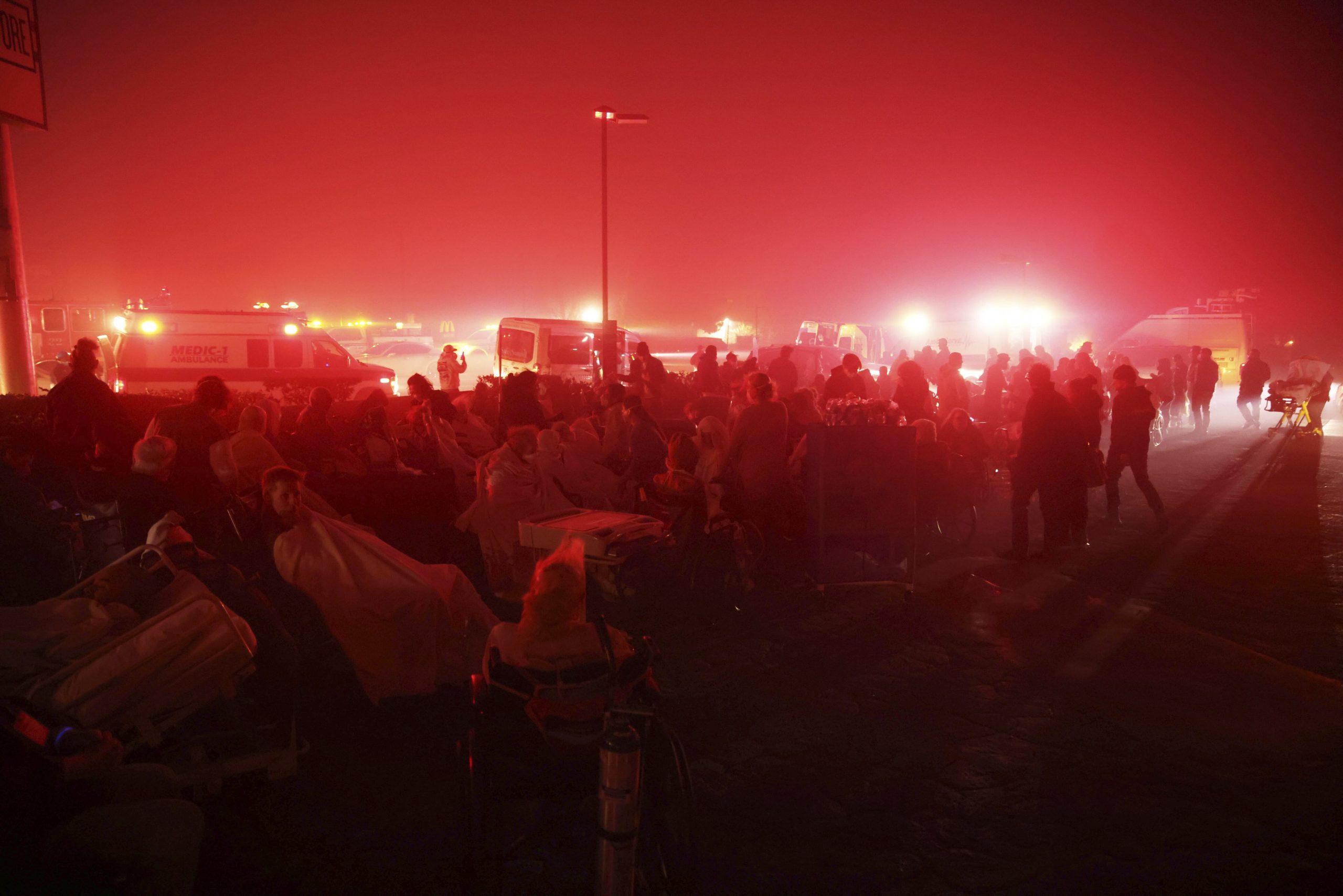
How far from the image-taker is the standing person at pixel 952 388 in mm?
12805

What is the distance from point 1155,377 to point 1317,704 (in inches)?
620

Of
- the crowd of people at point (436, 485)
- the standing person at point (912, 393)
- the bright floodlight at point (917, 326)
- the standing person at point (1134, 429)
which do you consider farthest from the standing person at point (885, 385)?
the bright floodlight at point (917, 326)

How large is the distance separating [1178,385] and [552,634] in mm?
21854

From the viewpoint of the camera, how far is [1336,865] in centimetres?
348

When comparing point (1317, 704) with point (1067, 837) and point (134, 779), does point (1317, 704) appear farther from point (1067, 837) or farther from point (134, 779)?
point (134, 779)

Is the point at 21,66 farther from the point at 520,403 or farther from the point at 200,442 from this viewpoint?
the point at 200,442

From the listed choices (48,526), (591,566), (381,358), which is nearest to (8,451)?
(48,526)

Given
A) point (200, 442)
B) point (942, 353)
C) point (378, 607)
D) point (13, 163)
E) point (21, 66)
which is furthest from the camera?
point (942, 353)

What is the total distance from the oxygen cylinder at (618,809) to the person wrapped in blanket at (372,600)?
2.22 meters

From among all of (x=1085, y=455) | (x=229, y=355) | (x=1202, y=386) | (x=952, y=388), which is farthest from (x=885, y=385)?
(x=229, y=355)

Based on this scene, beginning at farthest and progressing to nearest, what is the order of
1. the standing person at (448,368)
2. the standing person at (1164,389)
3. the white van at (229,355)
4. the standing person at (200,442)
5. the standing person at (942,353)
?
the standing person at (1164,389), the standing person at (942,353), the standing person at (448,368), the white van at (229,355), the standing person at (200,442)

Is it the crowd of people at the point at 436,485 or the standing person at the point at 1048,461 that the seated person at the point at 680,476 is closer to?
the crowd of people at the point at 436,485

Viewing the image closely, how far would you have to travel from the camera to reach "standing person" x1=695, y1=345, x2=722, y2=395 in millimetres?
15461

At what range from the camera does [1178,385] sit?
20844 mm
